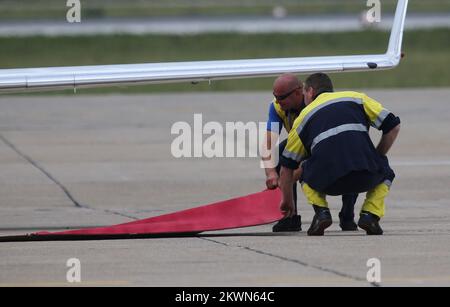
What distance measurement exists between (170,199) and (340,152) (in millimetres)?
4190

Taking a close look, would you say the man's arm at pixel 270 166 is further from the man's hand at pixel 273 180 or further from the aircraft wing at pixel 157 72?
the aircraft wing at pixel 157 72

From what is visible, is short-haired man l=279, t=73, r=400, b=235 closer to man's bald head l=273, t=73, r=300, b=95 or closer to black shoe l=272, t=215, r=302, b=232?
man's bald head l=273, t=73, r=300, b=95

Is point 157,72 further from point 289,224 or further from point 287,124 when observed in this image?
point 289,224

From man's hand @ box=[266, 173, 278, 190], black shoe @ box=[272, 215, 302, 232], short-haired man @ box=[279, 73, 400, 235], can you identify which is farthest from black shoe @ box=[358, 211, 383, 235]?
man's hand @ box=[266, 173, 278, 190]

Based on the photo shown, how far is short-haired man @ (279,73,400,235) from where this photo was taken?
1002cm

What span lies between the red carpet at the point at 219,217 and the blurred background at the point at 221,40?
21.3 meters

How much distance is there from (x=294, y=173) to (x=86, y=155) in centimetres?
821

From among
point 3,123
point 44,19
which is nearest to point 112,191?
point 3,123

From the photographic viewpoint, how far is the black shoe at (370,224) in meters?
10.1

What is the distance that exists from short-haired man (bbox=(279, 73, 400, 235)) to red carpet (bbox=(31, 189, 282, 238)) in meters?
0.72

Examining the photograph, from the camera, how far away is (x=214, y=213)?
1091cm

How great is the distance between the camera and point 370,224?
10.1 metres

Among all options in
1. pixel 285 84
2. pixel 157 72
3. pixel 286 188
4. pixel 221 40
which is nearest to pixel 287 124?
pixel 285 84

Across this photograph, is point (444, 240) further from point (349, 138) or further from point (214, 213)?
point (214, 213)
